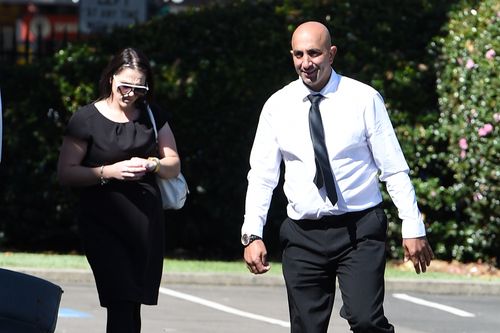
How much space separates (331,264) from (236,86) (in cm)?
804

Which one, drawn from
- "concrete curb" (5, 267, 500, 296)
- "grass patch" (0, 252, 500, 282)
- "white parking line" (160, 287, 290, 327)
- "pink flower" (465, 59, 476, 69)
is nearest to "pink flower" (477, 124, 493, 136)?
"pink flower" (465, 59, 476, 69)

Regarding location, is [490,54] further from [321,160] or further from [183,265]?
[321,160]

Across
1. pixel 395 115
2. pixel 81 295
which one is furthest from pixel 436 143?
pixel 81 295

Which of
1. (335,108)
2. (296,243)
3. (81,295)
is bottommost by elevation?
(81,295)

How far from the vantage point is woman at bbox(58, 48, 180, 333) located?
6930 millimetres

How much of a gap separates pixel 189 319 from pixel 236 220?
4605 mm

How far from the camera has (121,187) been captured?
23.1 feet

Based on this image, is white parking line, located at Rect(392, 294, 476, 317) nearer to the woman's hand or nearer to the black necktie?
the woman's hand

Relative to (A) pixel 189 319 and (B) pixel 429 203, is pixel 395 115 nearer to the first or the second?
(B) pixel 429 203

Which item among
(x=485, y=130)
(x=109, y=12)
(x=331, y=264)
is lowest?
(x=331, y=264)

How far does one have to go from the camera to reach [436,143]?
14.2 meters

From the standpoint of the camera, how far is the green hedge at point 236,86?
555 inches

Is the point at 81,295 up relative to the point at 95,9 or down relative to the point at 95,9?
down

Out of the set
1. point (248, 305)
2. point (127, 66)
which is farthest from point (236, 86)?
point (127, 66)
